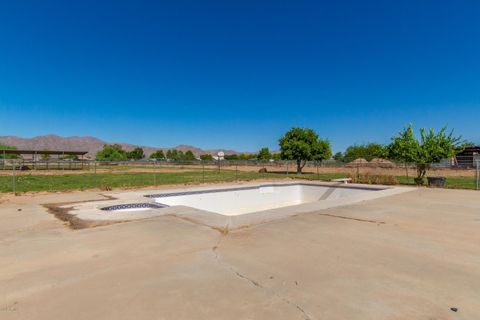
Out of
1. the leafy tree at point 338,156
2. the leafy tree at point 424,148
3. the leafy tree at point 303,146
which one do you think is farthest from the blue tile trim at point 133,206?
the leafy tree at point 338,156

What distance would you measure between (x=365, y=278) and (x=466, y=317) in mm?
924

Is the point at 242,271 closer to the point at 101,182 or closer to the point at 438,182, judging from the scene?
the point at 438,182

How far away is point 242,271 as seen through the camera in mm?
3361

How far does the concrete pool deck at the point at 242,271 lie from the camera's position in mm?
2514

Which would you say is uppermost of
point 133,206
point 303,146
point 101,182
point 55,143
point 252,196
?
point 55,143

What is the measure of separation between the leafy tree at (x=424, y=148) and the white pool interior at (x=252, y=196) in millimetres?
3346

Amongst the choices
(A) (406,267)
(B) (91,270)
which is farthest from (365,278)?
(B) (91,270)

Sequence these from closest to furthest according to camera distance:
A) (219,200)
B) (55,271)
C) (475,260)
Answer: (55,271) → (475,260) → (219,200)

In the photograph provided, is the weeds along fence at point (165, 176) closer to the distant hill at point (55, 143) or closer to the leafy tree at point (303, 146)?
the leafy tree at point (303, 146)

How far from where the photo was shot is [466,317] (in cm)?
238

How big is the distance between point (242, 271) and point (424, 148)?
1431 cm

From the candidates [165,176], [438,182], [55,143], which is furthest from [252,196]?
[55,143]

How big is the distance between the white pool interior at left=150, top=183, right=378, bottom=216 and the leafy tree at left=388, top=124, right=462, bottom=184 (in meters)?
3.35

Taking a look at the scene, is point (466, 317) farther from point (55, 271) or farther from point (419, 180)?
point (419, 180)
